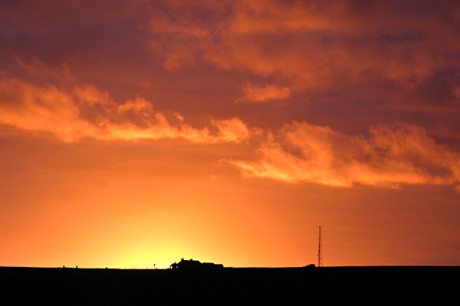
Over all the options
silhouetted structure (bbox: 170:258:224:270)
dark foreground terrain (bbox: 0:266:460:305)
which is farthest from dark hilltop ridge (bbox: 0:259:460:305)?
silhouetted structure (bbox: 170:258:224:270)

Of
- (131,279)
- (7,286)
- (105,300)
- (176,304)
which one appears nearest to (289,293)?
(176,304)

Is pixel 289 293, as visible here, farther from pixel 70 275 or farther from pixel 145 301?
pixel 70 275

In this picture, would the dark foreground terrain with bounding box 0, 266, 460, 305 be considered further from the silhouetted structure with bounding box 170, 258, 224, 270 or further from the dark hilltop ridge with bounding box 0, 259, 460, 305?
the silhouetted structure with bounding box 170, 258, 224, 270

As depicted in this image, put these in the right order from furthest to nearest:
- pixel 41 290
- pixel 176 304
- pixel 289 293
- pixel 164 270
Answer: pixel 164 270 < pixel 41 290 < pixel 289 293 < pixel 176 304

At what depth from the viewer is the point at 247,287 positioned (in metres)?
108

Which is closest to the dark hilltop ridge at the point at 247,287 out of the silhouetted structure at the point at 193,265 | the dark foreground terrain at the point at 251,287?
the dark foreground terrain at the point at 251,287

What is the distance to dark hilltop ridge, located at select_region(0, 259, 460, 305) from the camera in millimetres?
95375

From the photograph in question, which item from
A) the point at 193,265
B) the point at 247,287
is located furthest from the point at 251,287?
the point at 193,265

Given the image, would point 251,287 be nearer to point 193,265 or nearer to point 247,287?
point 247,287

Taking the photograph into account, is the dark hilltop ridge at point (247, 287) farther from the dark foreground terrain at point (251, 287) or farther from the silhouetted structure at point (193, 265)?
the silhouetted structure at point (193, 265)

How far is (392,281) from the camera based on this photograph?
10481 cm

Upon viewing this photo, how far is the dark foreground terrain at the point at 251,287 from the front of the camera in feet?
312

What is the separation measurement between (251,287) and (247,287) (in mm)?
543

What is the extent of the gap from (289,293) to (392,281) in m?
14.5
